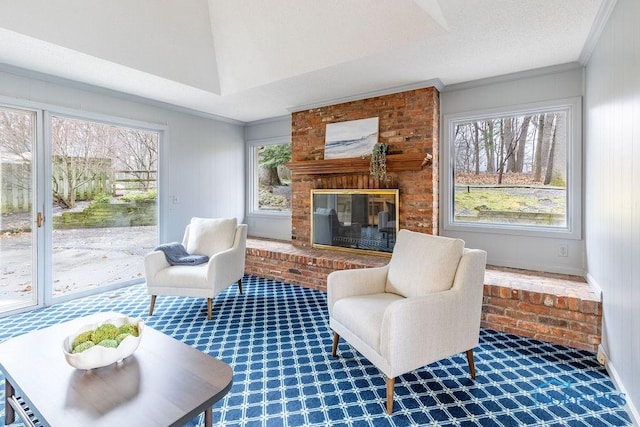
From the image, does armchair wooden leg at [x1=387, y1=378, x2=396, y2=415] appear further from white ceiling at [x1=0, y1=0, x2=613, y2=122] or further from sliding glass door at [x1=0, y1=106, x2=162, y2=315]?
sliding glass door at [x1=0, y1=106, x2=162, y2=315]

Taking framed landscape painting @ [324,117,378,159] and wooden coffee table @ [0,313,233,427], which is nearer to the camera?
wooden coffee table @ [0,313,233,427]

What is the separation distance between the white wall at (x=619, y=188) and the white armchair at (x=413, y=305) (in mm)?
707

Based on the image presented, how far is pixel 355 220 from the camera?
4.11 m

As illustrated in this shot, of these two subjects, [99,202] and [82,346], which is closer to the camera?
[82,346]

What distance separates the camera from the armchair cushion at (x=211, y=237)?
359cm

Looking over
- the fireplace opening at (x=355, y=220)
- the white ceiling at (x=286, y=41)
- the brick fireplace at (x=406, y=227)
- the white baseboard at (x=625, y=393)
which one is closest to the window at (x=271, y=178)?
the brick fireplace at (x=406, y=227)

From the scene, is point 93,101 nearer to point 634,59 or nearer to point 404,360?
point 404,360

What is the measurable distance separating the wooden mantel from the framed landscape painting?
0.43ft

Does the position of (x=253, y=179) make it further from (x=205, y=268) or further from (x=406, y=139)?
(x=406, y=139)

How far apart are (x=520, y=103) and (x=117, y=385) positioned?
3868mm

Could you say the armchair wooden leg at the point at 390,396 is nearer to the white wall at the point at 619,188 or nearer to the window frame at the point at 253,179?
the white wall at the point at 619,188

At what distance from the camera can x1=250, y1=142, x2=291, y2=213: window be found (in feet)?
17.1

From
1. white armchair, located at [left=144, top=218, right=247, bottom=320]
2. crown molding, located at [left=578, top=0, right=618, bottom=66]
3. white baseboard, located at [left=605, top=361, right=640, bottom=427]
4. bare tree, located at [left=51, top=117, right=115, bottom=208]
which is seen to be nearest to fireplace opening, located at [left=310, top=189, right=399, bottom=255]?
white armchair, located at [left=144, top=218, right=247, bottom=320]

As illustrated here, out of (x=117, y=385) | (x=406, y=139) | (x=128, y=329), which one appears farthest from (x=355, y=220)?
(x=117, y=385)
